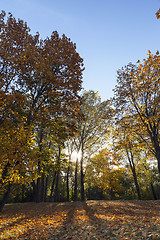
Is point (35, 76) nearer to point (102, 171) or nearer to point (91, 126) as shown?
point (91, 126)

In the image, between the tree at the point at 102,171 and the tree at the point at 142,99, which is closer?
the tree at the point at 142,99

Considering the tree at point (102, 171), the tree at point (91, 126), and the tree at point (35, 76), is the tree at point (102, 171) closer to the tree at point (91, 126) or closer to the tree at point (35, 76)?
the tree at point (91, 126)

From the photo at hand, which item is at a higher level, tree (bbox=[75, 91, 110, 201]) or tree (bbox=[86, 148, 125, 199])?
tree (bbox=[75, 91, 110, 201])

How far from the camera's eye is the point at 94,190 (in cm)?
4209

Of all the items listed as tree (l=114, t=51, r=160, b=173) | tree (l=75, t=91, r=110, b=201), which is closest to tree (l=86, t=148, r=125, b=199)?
tree (l=75, t=91, r=110, b=201)

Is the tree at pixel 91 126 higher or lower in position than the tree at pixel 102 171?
higher

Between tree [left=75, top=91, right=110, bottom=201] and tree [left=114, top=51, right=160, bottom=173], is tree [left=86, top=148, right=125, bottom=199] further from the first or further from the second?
tree [left=114, top=51, right=160, bottom=173]

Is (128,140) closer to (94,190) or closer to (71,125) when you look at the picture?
(71,125)

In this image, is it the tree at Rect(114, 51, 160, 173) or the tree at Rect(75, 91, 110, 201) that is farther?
the tree at Rect(75, 91, 110, 201)

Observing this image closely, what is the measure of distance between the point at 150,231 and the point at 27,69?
9.24 m

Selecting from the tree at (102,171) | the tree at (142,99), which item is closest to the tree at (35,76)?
the tree at (142,99)

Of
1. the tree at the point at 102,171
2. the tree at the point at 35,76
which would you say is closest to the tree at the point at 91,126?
the tree at the point at 102,171

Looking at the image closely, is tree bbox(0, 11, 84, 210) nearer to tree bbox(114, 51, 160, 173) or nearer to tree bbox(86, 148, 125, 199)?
tree bbox(114, 51, 160, 173)

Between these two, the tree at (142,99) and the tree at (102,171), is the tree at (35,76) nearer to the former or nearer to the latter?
the tree at (142,99)
